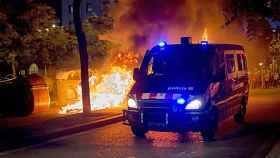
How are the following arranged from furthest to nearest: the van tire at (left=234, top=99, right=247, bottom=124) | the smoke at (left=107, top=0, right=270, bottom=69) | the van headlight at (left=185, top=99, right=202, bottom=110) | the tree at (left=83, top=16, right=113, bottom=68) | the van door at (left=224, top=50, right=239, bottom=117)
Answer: the tree at (left=83, top=16, right=113, bottom=68) → the smoke at (left=107, top=0, right=270, bottom=69) → the van tire at (left=234, top=99, right=247, bottom=124) → the van door at (left=224, top=50, right=239, bottom=117) → the van headlight at (left=185, top=99, right=202, bottom=110)

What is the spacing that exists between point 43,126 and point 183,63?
410cm

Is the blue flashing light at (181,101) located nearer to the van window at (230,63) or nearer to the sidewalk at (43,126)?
the van window at (230,63)

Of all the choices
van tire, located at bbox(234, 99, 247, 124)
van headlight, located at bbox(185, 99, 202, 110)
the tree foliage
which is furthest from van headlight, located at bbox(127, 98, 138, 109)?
the tree foliage

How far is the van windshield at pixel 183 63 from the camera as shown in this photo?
43.1 ft

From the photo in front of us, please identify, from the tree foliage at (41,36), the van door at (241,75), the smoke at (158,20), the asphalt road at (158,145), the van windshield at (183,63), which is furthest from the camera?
the smoke at (158,20)

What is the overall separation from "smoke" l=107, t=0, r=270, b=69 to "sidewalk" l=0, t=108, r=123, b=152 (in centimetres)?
742

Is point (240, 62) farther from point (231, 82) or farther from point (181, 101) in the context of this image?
point (181, 101)

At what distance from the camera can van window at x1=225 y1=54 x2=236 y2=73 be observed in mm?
14283

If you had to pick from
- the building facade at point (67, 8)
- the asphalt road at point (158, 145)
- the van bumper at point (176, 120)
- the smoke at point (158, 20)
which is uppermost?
the building facade at point (67, 8)

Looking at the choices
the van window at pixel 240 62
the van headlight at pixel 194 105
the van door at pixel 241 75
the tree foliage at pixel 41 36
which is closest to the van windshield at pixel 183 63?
the van headlight at pixel 194 105

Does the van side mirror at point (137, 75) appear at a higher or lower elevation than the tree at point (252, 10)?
lower

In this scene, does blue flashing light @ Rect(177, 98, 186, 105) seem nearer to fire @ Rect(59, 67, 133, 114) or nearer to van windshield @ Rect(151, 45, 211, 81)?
van windshield @ Rect(151, 45, 211, 81)

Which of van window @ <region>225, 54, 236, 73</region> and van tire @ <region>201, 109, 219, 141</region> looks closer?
van tire @ <region>201, 109, 219, 141</region>

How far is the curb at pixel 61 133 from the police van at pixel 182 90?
6.02 feet
